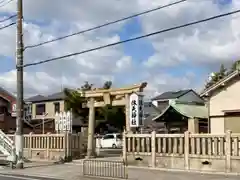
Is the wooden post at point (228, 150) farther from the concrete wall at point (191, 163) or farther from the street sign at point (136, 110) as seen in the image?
the street sign at point (136, 110)

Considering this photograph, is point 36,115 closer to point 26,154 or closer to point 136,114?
point 26,154

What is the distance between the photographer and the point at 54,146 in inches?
1133

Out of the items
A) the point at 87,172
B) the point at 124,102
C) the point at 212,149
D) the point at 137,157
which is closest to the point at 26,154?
the point at 124,102

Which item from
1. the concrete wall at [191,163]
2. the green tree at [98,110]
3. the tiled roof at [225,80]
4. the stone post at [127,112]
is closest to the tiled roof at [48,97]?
the green tree at [98,110]

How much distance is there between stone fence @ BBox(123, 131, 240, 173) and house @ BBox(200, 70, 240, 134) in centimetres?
466

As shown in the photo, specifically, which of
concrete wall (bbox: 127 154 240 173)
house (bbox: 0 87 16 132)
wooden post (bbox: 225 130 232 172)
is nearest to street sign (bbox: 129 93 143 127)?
concrete wall (bbox: 127 154 240 173)

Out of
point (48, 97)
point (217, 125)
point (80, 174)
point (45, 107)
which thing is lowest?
point (80, 174)

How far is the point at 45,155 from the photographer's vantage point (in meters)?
29.4

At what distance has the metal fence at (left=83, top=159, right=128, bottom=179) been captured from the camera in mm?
18266

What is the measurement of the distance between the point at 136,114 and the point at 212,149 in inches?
219

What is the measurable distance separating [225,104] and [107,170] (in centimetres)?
989

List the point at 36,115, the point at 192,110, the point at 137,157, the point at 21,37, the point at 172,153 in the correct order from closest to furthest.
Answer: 1. the point at 172,153
2. the point at 137,157
3. the point at 21,37
4. the point at 192,110
5. the point at 36,115

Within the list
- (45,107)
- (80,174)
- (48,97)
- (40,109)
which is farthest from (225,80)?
(40,109)

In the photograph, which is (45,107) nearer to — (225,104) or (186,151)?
(225,104)
